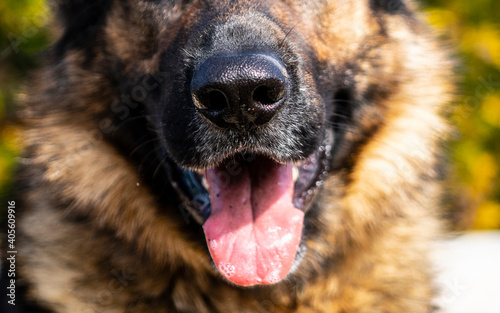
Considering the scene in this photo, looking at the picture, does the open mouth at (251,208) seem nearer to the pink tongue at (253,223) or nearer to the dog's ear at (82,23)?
the pink tongue at (253,223)

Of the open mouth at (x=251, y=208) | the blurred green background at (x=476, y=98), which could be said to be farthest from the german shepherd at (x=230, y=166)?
the blurred green background at (x=476, y=98)

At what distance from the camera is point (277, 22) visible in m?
2.39

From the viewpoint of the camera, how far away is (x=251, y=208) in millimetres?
2391

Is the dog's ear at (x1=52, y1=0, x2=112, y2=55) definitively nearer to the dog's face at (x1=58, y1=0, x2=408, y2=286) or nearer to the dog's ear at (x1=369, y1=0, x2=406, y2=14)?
the dog's face at (x1=58, y1=0, x2=408, y2=286)

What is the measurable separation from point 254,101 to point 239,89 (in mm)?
82

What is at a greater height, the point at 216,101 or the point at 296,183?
the point at 216,101

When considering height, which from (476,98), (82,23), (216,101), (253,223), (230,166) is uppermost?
(216,101)

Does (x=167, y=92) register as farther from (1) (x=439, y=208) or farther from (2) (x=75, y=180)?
(1) (x=439, y=208)

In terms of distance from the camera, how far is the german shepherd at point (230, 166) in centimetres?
229

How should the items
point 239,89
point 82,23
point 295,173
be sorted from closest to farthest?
point 239,89 → point 295,173 → point 82,23

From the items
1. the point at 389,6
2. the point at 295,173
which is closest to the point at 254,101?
the point at 295,173

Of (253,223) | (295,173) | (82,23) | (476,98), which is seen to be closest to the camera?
(253,223)

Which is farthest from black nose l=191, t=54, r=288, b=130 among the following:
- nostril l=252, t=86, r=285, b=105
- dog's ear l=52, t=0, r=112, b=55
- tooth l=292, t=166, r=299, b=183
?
dog's ear l=52, t=0, r=112, b=55

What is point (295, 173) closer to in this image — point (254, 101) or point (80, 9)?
point (254, 101)
